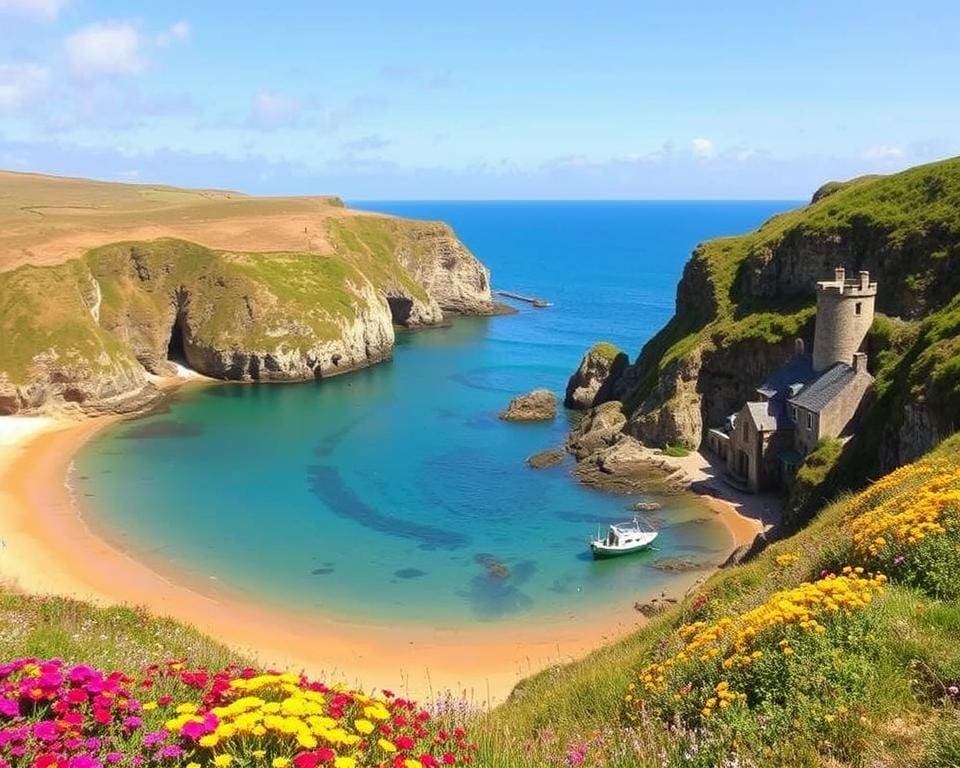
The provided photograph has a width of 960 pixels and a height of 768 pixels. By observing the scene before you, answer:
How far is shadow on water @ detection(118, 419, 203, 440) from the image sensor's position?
2657 inches

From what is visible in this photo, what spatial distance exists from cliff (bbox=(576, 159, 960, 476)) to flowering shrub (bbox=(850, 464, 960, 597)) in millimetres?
32307

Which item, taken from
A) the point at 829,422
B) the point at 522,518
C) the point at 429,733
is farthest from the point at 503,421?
the point at 429,733

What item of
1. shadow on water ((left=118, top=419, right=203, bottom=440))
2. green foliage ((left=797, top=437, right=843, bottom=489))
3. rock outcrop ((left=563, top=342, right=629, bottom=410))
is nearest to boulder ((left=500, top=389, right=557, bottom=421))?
rock outcrop ((left=563, top=342, right=629, bottom=410))

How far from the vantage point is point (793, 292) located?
6019 cm

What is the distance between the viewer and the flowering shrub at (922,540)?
35.5 feet

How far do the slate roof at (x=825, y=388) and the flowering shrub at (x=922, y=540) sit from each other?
34.0 m

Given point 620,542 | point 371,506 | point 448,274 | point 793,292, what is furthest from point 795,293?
point 448,274

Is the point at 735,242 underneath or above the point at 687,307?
above

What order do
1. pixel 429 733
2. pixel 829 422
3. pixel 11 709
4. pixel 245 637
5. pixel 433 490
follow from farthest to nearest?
pixel 433 490 < pixel 829 422 < pixel 245 637 < pixel 429 733 < pixel 11 709

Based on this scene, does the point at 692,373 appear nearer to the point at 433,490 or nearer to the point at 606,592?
the point at 433,490

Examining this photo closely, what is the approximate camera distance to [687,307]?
72188 mm

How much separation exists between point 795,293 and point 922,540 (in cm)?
5228

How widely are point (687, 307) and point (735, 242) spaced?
7.19 meters

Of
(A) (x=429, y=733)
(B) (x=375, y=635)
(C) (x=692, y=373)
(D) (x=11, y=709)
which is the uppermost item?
(D) (x=11, y=709)
